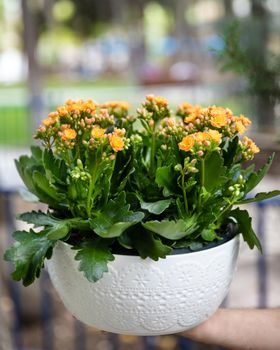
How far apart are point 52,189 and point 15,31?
24808 mm

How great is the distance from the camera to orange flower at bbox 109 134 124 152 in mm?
650

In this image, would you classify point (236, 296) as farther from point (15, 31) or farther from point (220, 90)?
point (15, 31)

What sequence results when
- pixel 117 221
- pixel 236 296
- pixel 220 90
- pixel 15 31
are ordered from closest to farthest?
pixel 117 221, pixel 236 296, pixel 220 90, pixel 15 31

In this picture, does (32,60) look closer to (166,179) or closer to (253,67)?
(253,67)

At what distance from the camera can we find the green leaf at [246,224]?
2.44 feet

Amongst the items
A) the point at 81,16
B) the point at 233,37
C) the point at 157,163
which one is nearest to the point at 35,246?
the point at 157,163

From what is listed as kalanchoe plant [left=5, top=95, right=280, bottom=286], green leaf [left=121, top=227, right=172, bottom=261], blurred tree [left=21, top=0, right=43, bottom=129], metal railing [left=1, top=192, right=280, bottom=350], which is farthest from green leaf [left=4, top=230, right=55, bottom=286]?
blurred tree [left=21, top=0, right=43, bottom=129]

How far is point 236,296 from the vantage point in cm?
289

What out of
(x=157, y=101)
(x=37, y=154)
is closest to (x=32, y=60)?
(x=37, y=154)

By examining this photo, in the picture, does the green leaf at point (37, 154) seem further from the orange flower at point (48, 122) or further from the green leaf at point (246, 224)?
the green leaf at point (246, 224)

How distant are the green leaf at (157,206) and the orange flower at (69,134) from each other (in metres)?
0.12

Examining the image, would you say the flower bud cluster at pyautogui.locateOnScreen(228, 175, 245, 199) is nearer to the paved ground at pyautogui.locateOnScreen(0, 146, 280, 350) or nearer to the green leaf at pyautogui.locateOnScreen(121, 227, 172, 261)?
the green leaf at pyautogui.locateOnScreen(121, 227, 172, 261)

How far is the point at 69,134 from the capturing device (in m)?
0.67

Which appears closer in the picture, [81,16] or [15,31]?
[81,16]
